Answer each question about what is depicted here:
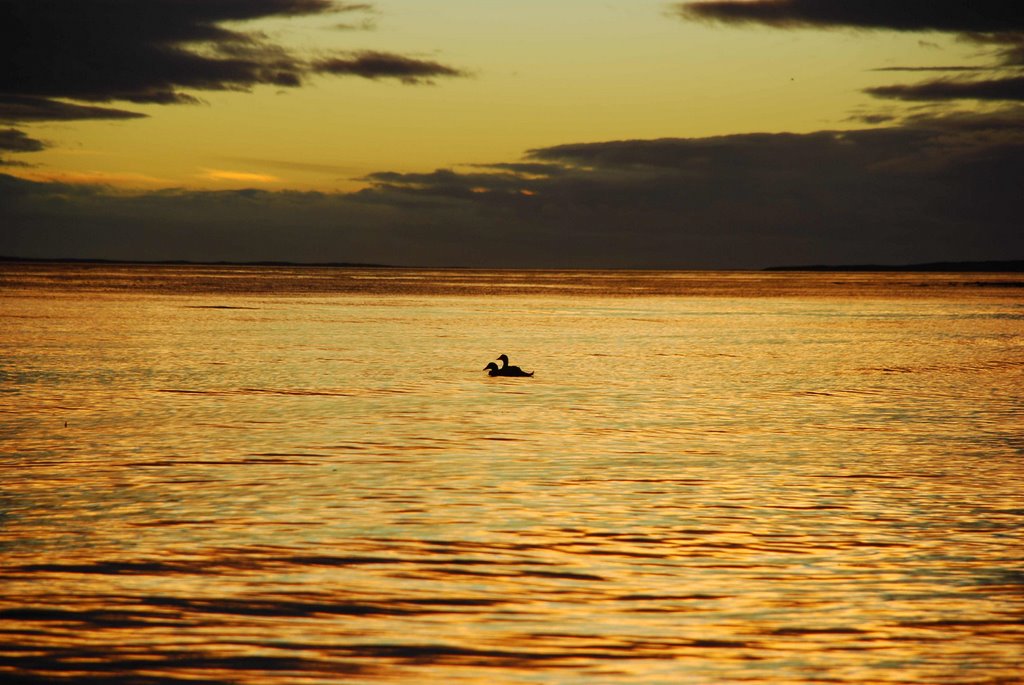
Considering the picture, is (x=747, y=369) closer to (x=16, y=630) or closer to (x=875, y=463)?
(x=875, y=463)

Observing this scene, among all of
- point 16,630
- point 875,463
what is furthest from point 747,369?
point 16,630

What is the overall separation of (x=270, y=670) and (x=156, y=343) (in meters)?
41.3

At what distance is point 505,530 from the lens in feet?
48.4

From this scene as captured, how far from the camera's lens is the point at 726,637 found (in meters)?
10.6

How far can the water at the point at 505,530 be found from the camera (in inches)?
397

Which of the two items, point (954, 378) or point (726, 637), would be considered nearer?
point (726, 637)

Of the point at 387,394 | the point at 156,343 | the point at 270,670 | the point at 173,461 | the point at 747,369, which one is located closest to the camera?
the point at 270,670

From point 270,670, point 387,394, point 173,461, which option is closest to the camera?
point 270,670

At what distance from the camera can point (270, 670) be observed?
952 cm

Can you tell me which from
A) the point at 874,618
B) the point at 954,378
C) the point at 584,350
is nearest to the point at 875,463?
the point at 874,618

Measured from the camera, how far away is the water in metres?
10.1

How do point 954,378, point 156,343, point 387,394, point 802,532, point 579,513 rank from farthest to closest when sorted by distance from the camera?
point 156,343
point 954,378
point 387,394
point 579,513
point 802,532

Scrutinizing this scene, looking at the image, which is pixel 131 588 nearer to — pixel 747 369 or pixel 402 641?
pixel 402 641

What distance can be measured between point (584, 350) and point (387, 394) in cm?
2014
